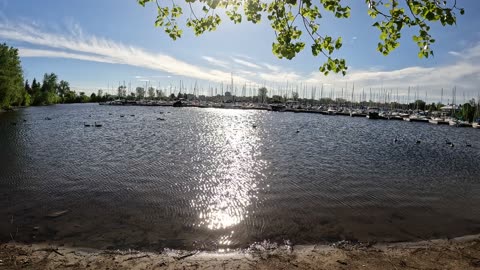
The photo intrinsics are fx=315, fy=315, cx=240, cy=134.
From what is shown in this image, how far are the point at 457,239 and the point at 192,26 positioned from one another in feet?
39.7

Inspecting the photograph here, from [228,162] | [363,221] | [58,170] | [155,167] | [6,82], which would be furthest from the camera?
[6,82]

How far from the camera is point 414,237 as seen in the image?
480 inches

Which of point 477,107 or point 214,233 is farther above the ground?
point 477,107

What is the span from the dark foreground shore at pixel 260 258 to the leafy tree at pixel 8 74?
88555mm

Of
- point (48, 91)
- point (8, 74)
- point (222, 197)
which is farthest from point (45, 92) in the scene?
point (222, 197)

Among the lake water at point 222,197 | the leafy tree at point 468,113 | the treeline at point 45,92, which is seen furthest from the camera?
the treeline at point 45,92

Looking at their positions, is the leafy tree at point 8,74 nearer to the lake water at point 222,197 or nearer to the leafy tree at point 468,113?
the lake water at point 222,197

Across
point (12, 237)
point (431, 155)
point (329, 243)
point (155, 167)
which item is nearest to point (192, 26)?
point (329, 243)

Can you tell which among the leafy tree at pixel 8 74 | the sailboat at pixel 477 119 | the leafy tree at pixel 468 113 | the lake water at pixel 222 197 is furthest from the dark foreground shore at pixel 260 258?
the leafy tree at pixel 468 113

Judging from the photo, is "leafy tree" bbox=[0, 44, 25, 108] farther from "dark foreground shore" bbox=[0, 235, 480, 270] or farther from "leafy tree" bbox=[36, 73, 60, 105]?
"dark foreground shore" bbox=[0, 235, 480, 270]

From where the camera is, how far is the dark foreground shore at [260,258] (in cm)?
869

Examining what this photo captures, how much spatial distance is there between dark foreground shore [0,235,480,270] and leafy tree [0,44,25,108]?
88555mm

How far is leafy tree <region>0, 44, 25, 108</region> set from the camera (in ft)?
262

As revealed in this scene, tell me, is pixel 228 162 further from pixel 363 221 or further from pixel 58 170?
pixel 363 221
